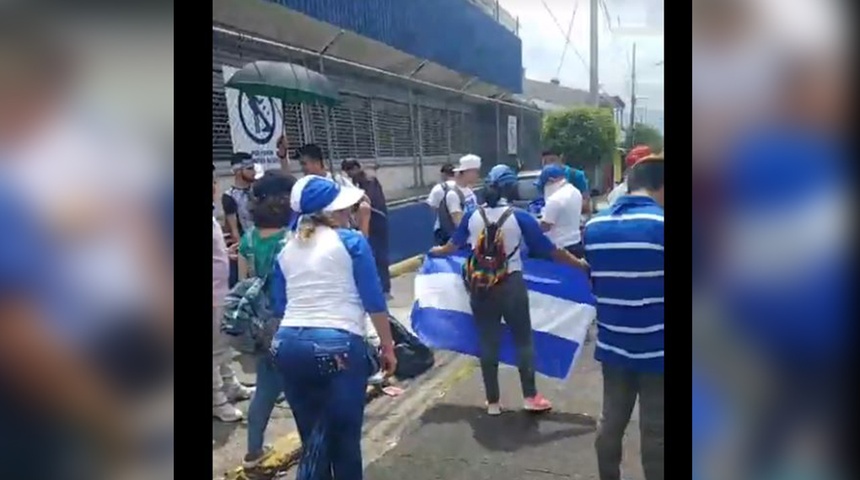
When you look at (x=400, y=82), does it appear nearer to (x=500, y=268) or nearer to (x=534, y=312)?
(x=500, y=268)

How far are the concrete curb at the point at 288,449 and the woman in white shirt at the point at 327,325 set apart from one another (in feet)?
0.07

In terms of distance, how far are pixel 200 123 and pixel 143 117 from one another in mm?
112

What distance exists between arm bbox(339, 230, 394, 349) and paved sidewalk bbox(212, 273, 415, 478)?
3 cm

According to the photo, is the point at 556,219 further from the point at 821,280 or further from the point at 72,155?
the point at 72,155

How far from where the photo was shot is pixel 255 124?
7.20 feet

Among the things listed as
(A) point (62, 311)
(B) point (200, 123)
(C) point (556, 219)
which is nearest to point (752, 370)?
(C) point (556, 219)

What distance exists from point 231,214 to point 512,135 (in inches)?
23.8

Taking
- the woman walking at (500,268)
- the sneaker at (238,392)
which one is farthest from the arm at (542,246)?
the sneaker at (238,392)

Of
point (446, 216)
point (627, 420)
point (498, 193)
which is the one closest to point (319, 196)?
point (446, 216)

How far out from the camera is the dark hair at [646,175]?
2127mm

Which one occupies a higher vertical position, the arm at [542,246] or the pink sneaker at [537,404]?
the arm at [542,246]

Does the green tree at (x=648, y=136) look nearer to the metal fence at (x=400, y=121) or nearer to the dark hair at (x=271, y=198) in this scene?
the metal fence at (x=400, y=121)

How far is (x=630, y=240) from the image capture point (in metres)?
2.16

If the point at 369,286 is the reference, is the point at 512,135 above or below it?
Result: above
